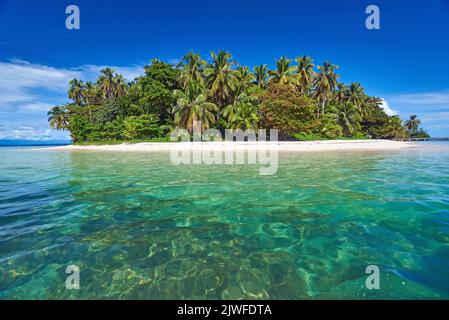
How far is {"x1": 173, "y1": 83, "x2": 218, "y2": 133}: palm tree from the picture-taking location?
35.3 m

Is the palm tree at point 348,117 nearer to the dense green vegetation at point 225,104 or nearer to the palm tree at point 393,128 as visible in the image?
the dense green vegetation at point 225,104

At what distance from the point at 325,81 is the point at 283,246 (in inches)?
1911

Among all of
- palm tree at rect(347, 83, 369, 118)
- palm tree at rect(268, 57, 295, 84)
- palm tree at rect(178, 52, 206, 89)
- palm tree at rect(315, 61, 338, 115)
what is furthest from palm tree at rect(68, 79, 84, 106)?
palm tree at rect(347, 83, 369, 118)

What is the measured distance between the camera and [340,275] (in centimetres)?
315

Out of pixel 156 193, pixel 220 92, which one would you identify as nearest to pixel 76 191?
pixel 156 193

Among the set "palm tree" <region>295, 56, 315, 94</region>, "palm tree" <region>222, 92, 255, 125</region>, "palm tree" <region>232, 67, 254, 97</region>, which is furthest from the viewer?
"palm tree" <region>295, 56, 315, 94</region>

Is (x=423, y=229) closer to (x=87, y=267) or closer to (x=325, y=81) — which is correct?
(x=87, y=267)

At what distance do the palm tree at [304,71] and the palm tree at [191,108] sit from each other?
62.7ft

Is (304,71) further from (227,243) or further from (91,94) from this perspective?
(91,94)

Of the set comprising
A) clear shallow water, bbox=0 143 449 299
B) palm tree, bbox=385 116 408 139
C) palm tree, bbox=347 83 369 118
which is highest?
palm tree, bbox=347 83 369 118

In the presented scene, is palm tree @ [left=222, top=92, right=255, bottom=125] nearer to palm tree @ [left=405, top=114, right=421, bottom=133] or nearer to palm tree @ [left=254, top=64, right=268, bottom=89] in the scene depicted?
palm tree @ [left=254, top=64, right=268, bottom=89]

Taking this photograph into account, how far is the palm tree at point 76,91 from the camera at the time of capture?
59.9 meters

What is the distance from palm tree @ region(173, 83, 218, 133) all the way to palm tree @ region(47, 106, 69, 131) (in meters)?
36.0

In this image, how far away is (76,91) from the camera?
59.8 metres
